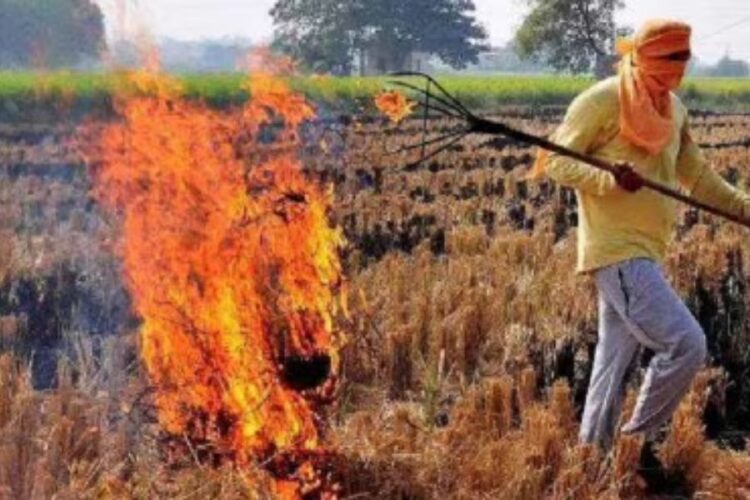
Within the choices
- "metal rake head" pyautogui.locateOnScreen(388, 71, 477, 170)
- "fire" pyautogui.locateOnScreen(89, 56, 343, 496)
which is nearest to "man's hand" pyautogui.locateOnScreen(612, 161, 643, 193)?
"metal rake head" pyautogui.locateOnScreen(388, 71, 477, 170)

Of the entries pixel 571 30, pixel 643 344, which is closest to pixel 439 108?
pixel 643 344

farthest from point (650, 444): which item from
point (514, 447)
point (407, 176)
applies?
point (407, 176)

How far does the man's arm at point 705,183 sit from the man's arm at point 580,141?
54 cm

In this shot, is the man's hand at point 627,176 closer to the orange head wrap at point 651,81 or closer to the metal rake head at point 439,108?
the orange head wrap at point 651,81

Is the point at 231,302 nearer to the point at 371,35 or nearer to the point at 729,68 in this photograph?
the point at 371,35

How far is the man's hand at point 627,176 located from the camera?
4148 millimetres

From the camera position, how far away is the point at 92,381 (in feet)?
17.2

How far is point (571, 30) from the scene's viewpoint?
60438mm

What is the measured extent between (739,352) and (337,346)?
2300 mm

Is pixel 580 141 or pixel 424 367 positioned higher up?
pixel 580 141

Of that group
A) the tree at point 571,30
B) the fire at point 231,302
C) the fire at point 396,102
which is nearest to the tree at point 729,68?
the tree at point 571,30

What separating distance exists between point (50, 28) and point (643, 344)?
14.7m

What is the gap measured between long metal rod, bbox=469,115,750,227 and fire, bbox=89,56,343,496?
4.93 feet

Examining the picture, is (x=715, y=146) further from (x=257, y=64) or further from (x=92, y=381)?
(x=92, y=381)
